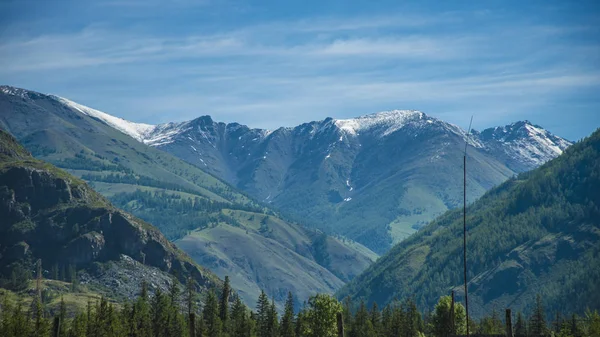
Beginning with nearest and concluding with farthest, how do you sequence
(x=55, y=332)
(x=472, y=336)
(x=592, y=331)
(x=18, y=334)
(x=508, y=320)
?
1. (x=508, y=320)
2. (x=55, y=332)
3. (x=592, y=331)
4. (x=472, y=336)
5. (x=18, y=334)

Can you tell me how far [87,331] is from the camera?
194 meters

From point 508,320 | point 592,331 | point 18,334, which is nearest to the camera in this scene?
point 508,320

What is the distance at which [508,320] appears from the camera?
70188 mm

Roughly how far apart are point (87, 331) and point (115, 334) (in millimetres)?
6322

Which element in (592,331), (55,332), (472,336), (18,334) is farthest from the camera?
(18,334)

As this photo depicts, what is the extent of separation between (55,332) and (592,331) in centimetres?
7823

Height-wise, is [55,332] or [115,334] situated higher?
[55,332]

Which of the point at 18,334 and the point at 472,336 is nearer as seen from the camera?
the point at 472,336

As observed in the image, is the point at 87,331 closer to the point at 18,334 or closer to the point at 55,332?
the point at 18,334

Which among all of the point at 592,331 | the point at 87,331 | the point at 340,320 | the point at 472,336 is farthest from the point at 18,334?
the point at 340,320

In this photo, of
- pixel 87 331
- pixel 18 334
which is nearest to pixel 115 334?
pixel 87 331

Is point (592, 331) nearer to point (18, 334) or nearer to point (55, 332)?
point (55, 332)

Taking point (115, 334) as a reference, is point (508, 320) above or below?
above

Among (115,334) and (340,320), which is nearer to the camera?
(340,320)
